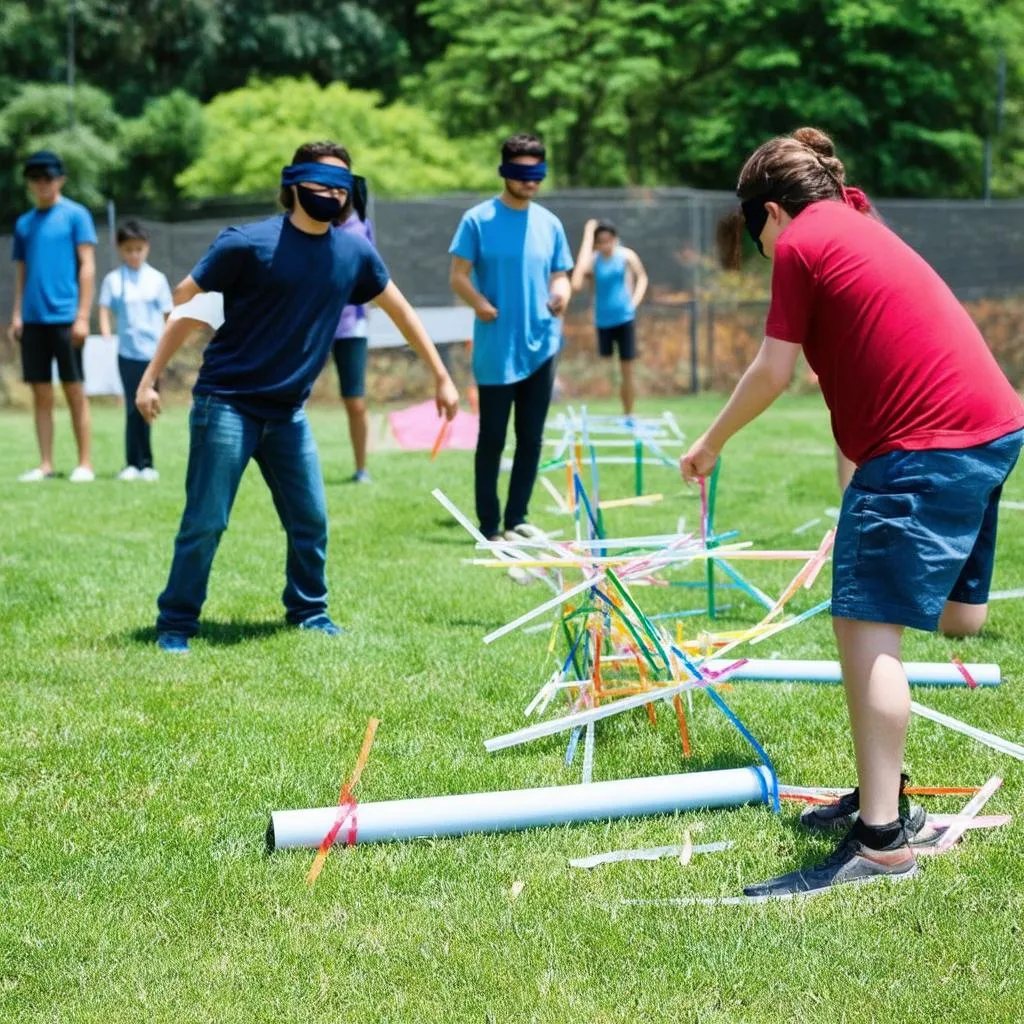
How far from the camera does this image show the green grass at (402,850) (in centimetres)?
289

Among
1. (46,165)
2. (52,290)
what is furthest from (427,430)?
(46,165)


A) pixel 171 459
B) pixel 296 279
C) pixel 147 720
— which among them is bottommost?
pixel 171 459

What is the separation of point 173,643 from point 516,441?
268 cm

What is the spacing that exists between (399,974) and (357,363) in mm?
7193

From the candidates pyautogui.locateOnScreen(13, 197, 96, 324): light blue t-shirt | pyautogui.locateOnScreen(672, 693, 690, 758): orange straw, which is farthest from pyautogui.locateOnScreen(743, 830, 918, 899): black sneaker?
pyautogui.locateOnScreen(13, 197, 96, 324): light blue t-shirt

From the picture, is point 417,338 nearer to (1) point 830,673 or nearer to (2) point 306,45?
(1) point 830,673

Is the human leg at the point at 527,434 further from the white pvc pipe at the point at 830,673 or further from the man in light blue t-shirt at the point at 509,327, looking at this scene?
the white pvc pipe at the point at 830,673

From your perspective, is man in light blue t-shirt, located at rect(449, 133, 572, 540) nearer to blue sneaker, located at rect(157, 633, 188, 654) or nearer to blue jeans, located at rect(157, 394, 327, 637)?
blue jeans, located at rect(157, 394, 327, 637)

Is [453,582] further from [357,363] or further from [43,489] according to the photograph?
[43,489]

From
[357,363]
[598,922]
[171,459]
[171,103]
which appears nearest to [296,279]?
[598,922]

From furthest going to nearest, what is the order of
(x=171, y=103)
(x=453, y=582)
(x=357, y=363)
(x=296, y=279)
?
(x=171, y=103)
(x=357, y=363)
(x=453, y=582)
(x=296, y=279)

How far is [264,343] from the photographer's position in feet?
17.8

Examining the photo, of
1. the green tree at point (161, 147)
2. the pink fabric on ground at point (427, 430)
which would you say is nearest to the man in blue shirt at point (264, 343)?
the pink fabric on ground at point (427, 430)

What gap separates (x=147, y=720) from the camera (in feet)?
15.1
